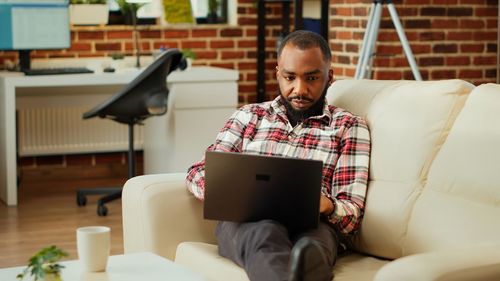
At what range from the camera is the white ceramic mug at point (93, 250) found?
95.3 inches

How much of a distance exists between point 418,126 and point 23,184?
3.82m

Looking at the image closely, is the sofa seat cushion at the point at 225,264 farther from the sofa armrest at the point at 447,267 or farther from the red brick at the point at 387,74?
the red brick at the point at 387,74

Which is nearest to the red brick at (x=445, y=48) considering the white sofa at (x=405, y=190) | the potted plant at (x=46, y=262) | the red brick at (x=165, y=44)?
the red brick at (x=165, y=44)

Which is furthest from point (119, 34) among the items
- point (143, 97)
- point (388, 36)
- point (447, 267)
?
point (447, 267)

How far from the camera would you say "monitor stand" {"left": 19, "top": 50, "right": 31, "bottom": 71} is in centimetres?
570

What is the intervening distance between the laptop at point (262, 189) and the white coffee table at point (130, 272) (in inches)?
10.4

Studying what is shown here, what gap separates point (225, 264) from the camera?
108 inches

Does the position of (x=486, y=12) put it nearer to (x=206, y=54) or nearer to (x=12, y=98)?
(x=206, y=54)

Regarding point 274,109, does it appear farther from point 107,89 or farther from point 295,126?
point 107,89

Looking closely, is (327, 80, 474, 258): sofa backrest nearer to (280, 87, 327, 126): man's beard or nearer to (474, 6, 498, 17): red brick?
(280, 87, 327, 126): man's beard

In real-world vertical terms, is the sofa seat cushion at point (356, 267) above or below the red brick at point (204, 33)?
below

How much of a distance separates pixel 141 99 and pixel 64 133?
1.18 m

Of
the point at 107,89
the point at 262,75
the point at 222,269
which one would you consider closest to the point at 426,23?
the point at 262,75

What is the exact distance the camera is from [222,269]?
275cm
